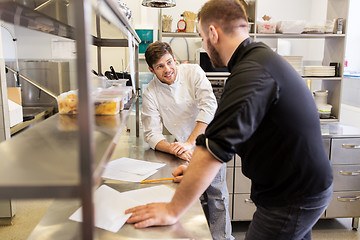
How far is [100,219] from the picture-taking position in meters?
1.31

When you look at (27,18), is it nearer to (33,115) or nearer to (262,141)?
(262,141)

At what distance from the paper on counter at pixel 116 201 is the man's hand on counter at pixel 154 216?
0.16 feet

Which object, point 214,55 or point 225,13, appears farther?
point 214,55

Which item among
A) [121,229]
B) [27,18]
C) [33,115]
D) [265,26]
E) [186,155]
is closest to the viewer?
[27,18]

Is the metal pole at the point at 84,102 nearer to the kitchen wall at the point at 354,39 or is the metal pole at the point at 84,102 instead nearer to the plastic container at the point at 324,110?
the plastic container at the point at 324,110

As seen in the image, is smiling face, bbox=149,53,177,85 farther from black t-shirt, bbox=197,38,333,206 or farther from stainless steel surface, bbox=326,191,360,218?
stainless steel surface, bbox=326,191,360,218

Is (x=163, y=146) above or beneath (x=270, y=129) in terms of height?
beneath

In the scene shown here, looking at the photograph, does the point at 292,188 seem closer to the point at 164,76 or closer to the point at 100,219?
the point at 100,219

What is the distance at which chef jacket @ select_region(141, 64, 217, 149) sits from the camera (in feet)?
7.86

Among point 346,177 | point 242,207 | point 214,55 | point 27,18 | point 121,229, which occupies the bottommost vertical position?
point 242,207

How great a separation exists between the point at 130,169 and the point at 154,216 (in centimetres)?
69

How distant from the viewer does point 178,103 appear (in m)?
2.44

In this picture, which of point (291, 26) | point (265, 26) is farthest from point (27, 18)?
point (291, 26)

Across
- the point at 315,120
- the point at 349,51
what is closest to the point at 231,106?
the point at 315,120
